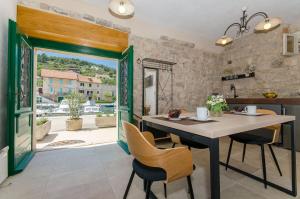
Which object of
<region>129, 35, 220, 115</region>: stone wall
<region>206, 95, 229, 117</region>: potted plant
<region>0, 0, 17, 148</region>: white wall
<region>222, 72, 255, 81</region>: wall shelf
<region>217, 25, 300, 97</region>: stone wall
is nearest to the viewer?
<region>206, 95, 229, 117</region>: potted plant

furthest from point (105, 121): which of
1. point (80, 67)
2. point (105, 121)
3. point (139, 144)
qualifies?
point (139, 144)

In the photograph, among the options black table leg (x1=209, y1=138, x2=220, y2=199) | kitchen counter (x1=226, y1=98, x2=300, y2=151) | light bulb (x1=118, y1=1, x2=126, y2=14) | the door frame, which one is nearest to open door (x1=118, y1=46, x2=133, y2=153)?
the door frame

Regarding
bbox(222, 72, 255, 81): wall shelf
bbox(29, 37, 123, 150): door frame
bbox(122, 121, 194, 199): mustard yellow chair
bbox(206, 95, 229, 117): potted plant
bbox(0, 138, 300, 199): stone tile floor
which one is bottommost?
bbox(0, 138, 300, 199): stone tile floor

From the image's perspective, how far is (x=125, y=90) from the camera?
3322 millimetres

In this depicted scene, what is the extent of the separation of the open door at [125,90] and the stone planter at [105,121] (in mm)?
2360

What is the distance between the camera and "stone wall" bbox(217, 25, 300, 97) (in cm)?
354

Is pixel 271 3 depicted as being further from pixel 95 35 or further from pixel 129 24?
pixel 95 35

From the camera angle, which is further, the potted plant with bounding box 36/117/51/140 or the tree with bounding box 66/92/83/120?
the tree with bounding box 66/92/83/120

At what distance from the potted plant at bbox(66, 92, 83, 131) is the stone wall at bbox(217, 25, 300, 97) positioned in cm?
528

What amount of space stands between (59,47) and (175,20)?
2.75 metres

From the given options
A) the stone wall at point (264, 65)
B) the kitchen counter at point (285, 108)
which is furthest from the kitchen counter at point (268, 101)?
the stone wall at point (264, 65)

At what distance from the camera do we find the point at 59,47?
3.12 meters

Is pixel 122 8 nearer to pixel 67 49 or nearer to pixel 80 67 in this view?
pixel 67 49

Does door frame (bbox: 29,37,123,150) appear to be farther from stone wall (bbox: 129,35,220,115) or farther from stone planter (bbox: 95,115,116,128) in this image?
stone planter (bbox: 95,115,116,128)
